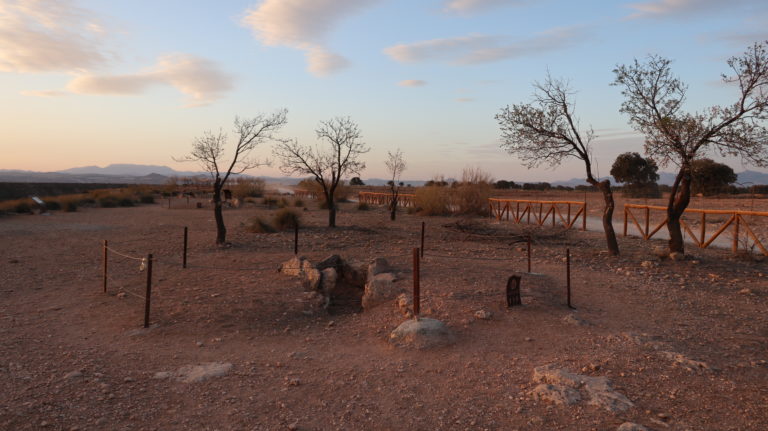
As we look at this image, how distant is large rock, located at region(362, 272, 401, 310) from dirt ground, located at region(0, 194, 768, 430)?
42cm

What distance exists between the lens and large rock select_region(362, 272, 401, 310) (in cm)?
851

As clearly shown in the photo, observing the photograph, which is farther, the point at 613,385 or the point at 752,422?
the point at 613,385

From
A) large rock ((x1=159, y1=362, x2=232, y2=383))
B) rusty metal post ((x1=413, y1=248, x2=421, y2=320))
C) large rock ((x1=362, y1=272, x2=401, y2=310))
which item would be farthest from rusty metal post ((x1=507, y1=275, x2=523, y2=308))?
large rock ((x1=159, y1=362, x2=232, y2=383))

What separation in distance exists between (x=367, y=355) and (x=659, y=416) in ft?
10.5

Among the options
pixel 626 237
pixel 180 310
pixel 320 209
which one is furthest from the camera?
pixel 320 209

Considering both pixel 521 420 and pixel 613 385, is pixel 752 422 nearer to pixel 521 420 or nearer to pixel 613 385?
pixel 613 385

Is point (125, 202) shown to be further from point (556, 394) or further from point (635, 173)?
point (635, 173)

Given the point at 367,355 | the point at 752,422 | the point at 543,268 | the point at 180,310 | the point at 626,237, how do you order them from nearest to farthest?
the point at 752,422
the point at 367,355
the point at 180,310
the point at 543,268
the point at 626,237

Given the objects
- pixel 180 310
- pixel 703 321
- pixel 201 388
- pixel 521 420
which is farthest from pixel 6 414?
pixel 703 321

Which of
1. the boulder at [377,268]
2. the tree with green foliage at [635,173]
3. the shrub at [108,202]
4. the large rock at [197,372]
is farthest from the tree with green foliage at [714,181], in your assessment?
the shrub at [108,202]

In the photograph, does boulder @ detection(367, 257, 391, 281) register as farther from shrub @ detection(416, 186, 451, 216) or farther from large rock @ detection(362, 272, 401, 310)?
shrub @ detection(416, 186, 451, 216)

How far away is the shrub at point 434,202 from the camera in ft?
89.4

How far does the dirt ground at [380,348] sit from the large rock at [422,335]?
0.16m

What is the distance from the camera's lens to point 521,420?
444cm
